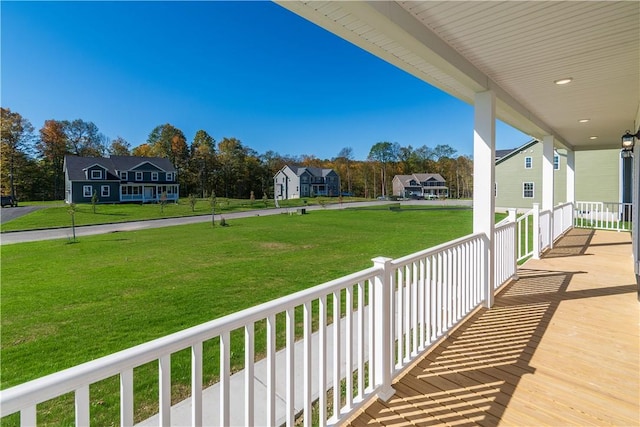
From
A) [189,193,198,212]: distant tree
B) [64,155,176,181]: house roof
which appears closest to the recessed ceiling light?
[64,155,176,181]: house roof

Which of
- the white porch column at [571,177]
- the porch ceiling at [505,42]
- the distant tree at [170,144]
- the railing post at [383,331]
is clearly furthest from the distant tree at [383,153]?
the railing post at [383,331]

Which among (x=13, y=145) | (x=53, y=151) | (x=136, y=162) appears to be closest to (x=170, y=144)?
(x=136, y=162)

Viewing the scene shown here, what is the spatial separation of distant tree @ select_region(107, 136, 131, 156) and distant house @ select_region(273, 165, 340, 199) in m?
16.4

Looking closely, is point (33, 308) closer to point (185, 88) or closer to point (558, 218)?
point (558, 218)

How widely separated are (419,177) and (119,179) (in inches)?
1309

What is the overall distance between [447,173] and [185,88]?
30.1 m

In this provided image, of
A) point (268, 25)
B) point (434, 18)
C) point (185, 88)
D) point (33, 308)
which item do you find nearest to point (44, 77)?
point (33, 308)

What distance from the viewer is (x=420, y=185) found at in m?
40.3

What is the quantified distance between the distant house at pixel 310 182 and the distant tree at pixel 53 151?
837 inches

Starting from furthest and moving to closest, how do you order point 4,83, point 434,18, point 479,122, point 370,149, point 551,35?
point 370,149, point 4,83, point 479,122, point 551,35, point 434,18

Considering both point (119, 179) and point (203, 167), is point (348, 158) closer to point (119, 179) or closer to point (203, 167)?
point (203, 167)

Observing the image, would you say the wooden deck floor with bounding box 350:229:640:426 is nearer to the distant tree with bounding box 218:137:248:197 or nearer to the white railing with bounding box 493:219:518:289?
the white railing with bounding box 493:219:518:289

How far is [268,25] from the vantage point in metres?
23.1

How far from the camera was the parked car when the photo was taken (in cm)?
961
